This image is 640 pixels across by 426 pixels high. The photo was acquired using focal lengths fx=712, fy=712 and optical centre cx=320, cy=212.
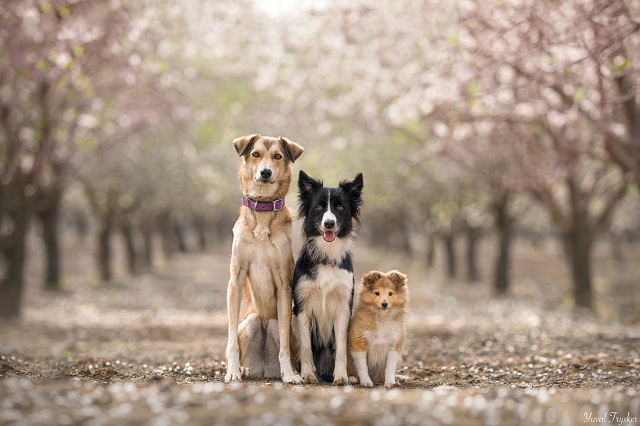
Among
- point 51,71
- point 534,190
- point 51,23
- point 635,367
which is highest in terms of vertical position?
point 51,23

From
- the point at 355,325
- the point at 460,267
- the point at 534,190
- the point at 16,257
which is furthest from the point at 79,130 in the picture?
the point at 460,267

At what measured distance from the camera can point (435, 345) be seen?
11.9m

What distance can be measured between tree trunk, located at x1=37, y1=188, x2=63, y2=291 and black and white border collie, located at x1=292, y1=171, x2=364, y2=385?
67.0ft

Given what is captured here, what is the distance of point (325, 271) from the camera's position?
7.25 meters

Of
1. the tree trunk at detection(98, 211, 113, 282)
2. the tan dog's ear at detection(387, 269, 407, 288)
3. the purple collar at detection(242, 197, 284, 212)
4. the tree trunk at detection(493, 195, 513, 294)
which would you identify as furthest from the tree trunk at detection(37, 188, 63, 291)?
the tan dog's ear at detection(387, 269, 407, 288)

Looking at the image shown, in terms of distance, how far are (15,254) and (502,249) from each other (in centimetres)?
1680

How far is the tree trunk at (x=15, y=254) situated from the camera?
18250 mm

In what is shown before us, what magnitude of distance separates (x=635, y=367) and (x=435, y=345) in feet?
11.9

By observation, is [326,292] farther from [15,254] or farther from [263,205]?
[15,254]

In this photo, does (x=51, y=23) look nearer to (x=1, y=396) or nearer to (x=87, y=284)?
(x=1, y=396)

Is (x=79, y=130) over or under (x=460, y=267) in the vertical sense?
over

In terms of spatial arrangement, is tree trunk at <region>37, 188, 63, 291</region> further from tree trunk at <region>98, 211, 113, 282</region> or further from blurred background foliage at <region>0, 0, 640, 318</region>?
tree trunk at <region>98, 211, 113, 282</region>
